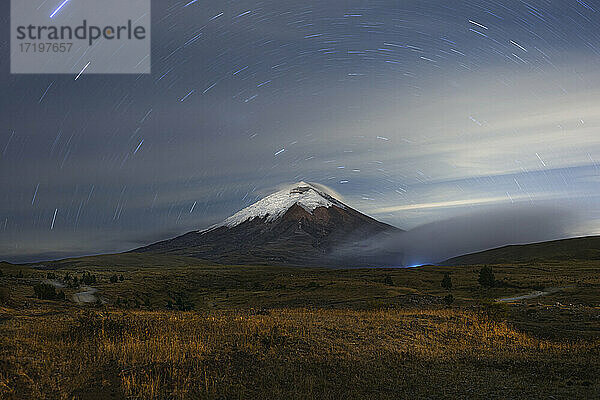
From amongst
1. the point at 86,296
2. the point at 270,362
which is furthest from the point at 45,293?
the point at 270,362

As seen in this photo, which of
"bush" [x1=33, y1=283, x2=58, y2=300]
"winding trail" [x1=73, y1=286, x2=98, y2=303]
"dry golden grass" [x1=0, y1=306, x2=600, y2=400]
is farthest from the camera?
"winding trail" [x1=73, y1=286, x2=98, y2=303]

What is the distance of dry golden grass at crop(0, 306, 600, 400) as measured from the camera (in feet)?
31.4

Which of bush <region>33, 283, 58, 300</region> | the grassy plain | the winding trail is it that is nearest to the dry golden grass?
the grassy plain

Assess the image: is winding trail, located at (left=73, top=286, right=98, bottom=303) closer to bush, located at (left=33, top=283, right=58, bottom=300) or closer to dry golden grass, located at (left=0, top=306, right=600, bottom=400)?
bush, located at (left=33, top=283, right=58, bottom=300)

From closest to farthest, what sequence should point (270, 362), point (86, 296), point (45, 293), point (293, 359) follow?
point (270, 362) → point (293, 359) → point (45, 293) → point (86, 296)

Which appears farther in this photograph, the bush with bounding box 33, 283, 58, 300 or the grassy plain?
the bush with bounding box 33, 283, 58, 300

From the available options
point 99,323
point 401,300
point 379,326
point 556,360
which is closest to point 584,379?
point 556,360

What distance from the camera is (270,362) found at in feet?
38.2

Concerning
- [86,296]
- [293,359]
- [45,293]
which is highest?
[293,359]

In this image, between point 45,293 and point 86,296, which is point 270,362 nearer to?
point 45,293

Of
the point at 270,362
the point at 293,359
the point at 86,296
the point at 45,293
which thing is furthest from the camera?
the point at 86,296

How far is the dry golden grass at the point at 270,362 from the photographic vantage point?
957 cm

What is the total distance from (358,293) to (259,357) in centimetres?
3255

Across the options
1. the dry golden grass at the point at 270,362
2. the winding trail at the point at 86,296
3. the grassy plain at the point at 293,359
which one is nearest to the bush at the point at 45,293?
the winding trail at the point at 86,296
